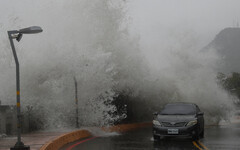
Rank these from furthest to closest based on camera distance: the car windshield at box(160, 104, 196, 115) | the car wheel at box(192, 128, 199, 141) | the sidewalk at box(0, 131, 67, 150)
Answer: the car windshield at box(160, 104, 196, 115) → the car wheel at box(192, 128, 199, 141) → the sidewalk at box(0, 131, 67, 150)

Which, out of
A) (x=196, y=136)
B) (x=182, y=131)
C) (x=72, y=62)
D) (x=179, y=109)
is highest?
(x=72, y=62)

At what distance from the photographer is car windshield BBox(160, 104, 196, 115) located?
53.2 feet

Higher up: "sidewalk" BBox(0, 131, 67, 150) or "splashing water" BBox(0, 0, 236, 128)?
"splashing water" BBox(0, 0, 236, 128)

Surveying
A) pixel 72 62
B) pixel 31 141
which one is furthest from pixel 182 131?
pixel 72 62

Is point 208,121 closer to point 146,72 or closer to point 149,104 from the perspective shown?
point 149,104

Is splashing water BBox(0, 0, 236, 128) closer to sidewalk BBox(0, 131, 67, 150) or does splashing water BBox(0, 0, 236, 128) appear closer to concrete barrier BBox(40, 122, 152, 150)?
concrete barrier BBox(40, 122, 152, 150)

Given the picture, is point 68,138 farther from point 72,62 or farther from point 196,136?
point 72,62

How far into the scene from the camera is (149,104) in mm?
38438

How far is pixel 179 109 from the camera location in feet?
54.9

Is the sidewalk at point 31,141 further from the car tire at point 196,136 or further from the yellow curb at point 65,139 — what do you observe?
the car tire at point 196,136

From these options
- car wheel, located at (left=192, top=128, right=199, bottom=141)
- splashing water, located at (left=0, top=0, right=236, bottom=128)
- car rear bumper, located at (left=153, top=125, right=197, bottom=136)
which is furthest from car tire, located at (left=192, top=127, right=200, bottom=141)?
splashing water, located at (left=0, top=0, right=236, bottom=128)

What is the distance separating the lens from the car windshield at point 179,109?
16219 mm

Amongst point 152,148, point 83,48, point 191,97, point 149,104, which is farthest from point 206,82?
point 152,148

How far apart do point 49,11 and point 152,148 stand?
1534cm
